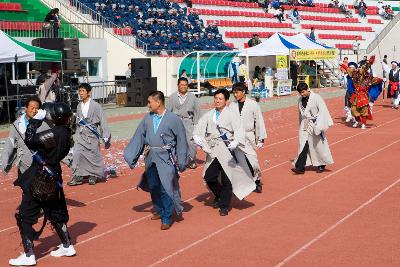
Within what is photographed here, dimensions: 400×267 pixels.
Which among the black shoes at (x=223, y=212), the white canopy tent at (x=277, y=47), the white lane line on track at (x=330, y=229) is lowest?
the white lane line on track at (x=330, y=229)

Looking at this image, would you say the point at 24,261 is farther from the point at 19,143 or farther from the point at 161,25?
the point at 161,25

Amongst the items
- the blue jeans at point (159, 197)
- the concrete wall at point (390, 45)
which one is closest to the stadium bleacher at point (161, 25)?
the concrete wall at point (390, 45)

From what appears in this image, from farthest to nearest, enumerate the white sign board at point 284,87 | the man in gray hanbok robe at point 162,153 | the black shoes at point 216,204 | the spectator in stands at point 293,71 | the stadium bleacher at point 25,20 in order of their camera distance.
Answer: the spectator in stands at point 293,71 → the white sign board at point 284,87 → the stadium bleacher at point 25,20 → the black shoes at point 216,204 → the man in gray hanbok robe at point 162,153

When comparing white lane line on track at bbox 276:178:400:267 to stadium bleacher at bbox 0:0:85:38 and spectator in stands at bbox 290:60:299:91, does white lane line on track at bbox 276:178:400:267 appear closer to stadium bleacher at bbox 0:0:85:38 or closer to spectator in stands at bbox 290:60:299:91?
stadium bleacher at bbox 0:0:85:38

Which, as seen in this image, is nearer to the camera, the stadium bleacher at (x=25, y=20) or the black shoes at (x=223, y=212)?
the black shoes at (x=223, y=212)

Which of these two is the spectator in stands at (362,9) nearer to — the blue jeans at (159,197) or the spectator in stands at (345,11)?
the spectator in stands at (345,11)

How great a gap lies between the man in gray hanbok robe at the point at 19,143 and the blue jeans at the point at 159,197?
4.47ft

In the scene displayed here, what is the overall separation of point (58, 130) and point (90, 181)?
4557 mm

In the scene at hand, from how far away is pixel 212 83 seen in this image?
3139 cm

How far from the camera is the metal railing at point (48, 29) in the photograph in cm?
2573

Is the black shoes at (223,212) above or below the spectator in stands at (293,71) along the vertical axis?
below

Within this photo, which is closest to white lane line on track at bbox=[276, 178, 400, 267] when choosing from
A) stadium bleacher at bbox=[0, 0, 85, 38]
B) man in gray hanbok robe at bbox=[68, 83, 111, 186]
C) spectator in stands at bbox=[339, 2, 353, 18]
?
man in gray hanbok robe at bbox=[68, 83, 111, 186]

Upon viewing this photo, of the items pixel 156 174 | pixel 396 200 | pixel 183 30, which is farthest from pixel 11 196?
pixel 183 30

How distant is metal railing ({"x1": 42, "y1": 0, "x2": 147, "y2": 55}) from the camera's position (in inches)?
1196
